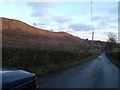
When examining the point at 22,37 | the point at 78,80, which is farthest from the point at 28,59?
the point at 22,37

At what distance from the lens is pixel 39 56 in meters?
14.4

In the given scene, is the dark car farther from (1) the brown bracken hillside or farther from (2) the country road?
(1) the brown bracken hillside

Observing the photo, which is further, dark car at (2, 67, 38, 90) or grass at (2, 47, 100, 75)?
grass at (2, 47, 100, 75)

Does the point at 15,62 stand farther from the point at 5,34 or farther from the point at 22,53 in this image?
the point at 5,34

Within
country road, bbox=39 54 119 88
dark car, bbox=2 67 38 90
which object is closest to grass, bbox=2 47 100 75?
country road, bbox=39 54 119 88

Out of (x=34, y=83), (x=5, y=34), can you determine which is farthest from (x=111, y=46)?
(x=34, y=83)

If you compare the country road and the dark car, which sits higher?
the dark car

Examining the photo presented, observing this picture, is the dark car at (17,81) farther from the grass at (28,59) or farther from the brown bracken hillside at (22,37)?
the brown bracken hillside at (22,37)

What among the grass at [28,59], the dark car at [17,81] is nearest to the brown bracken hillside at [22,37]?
the grass at [28,59]

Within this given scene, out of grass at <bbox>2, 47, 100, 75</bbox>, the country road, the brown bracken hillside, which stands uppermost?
the brown bracken hillside

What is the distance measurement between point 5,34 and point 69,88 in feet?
43.3

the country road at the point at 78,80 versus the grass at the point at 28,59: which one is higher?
the grass at the point at 28,59

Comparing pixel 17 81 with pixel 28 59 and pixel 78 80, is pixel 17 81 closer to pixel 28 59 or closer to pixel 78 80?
pixel 78 80

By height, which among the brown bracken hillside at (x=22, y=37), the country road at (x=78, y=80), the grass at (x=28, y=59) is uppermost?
the brown bracken hillside at (x=22, y=37)
